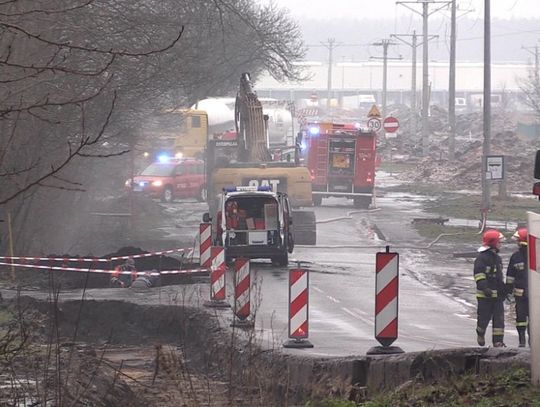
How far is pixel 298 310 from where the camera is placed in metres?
15.2

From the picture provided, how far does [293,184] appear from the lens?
36.7 m

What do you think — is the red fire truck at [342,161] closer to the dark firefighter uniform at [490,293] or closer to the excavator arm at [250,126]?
the excavator arm at [250,126]

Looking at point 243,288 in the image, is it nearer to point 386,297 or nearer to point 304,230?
point 386,297

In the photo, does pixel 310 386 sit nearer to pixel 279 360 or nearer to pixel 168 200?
pixel 279 360

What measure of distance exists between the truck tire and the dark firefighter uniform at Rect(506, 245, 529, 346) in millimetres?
17104

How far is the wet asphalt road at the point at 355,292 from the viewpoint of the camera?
16.6 metres

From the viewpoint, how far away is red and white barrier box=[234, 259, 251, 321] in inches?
642

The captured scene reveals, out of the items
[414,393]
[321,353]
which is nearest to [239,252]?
[321,353]

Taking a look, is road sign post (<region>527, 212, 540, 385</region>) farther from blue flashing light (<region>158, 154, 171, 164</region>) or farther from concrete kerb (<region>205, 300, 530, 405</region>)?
blue flashing light (<region>158, 154, 171, 164</region>)

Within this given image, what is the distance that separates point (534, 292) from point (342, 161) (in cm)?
3710

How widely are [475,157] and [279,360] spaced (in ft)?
190

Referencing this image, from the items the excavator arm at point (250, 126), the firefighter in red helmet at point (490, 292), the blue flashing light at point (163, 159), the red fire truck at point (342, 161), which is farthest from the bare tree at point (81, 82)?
the blue flashing light at point (163, 159)

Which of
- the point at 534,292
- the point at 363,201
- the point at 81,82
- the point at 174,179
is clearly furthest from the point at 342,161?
the point at 534,292

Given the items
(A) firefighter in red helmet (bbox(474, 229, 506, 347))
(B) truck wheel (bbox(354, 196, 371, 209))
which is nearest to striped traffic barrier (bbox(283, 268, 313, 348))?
(A) firefighter in red helmet (bbox(474, 229, 506, 347))
